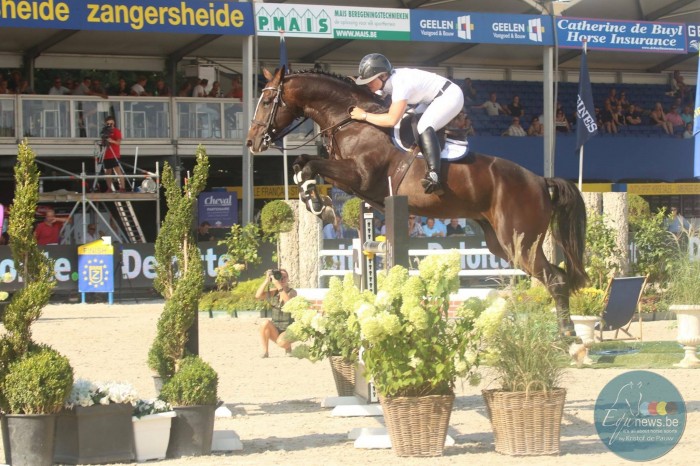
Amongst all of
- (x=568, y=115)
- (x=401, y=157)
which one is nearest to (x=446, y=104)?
(x=401, y=157)

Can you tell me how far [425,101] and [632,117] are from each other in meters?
20.5

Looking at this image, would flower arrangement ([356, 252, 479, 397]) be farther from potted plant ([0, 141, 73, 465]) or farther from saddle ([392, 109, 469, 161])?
saddle ([392, 109, 469, 161])

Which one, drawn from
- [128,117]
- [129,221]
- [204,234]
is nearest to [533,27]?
[204,234]

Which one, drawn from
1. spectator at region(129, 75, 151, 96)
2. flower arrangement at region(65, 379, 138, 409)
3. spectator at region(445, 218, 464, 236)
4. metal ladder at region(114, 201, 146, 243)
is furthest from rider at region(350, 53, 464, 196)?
spectator at region(129, 75, 151, 96)

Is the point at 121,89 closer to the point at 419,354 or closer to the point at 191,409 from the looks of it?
the point at 191,409

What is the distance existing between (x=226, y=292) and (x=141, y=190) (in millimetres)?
4404

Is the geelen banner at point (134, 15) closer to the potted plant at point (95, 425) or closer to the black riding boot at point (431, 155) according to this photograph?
the black riding boot at point (431, 155)

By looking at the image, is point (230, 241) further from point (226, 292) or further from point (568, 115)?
point (568, 115)

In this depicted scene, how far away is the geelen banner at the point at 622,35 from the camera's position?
21.9 m

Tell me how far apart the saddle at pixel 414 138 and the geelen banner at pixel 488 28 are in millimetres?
12950

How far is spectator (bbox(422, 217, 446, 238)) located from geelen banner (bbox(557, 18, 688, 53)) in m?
5.57

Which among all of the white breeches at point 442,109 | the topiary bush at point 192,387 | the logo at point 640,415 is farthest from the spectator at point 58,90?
the logo at point 640,415

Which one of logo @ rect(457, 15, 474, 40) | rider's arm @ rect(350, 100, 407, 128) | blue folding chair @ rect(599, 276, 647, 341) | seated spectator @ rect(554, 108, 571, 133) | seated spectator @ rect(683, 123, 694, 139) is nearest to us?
rider's arm @ rect(350, 100, 407, 128)

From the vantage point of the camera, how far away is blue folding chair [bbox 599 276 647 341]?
992 centimetres
